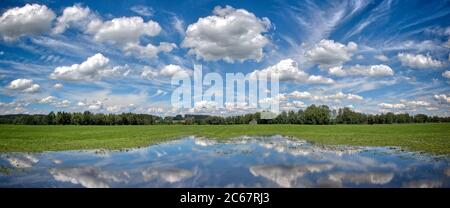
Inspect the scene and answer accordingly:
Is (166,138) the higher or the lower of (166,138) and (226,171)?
the higher

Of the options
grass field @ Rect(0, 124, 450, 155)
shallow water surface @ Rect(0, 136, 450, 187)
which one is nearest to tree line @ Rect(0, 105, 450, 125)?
grass field @ Rect(0, 124, 450, 155)

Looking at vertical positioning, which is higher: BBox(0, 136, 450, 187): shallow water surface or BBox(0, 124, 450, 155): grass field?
BBox(0, 124, 450, 155): grass field

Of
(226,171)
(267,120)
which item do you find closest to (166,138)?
(226,171)

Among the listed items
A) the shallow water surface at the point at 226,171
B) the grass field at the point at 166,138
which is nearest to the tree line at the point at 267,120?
the grass field at the point at 166,138

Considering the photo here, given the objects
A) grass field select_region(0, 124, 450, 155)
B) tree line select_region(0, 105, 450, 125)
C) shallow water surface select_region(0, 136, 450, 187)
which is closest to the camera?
shallow water surface select_region(0, 136, 450, 187)

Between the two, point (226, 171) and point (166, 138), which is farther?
point (166, 138)

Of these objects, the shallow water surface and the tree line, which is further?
the tree line

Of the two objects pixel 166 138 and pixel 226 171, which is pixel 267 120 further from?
pixel 226 171

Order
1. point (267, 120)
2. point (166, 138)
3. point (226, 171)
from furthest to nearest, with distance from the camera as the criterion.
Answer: point (267, 120), point (166, 138), point (226, 171)

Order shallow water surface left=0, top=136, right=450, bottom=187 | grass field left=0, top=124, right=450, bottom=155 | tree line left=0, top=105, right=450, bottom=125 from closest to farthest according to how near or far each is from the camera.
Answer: shallow water surface left=0, top=136, right=450, bottom=187, grass field left=0, top=124, right=450, bottom=155, tree line left=0, top=105, right=450, bottom=125

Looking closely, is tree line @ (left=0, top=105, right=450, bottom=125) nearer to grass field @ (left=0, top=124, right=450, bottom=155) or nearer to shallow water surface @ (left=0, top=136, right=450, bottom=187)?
grass field @ (left=0, top=124, right=450, bottom=155)

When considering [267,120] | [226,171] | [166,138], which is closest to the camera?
[226,171]
